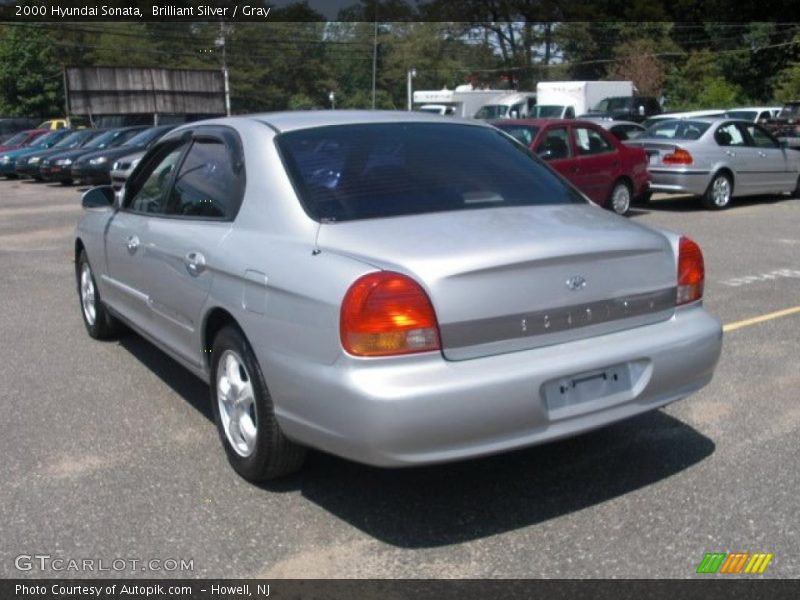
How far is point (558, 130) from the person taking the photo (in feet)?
42.1

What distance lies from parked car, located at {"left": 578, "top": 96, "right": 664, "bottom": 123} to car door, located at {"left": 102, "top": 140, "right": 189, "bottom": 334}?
27023mm

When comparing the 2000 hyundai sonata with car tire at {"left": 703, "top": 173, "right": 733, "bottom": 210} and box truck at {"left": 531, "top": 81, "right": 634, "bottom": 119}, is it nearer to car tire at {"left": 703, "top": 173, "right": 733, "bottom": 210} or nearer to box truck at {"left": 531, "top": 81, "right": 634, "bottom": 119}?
car tire at {"left": 703, "top": 173, "right": 733, "bottom": 210}

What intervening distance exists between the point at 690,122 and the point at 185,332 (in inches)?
502

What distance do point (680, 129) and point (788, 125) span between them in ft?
32.7

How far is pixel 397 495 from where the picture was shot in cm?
401

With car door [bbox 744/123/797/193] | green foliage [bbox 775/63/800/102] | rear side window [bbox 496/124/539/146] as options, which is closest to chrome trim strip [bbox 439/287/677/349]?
rear side window [bbox 496/124/539/146]

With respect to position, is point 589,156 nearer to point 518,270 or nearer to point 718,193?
point 718,193

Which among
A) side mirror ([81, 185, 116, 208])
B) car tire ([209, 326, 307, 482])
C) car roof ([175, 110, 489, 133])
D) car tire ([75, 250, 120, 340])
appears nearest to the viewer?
car tire ([209, 326, 307, 482])

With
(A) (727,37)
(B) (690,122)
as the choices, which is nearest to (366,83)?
(A) (727,37)

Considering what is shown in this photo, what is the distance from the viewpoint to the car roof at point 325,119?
14.7 ft

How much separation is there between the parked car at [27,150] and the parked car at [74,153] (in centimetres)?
236

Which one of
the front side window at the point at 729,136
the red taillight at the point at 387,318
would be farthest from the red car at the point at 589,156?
the red taillight at the point at 387,318

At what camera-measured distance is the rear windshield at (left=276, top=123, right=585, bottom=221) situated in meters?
3.97

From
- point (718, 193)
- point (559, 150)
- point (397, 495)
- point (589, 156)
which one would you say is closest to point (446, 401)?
point (397, 495)
